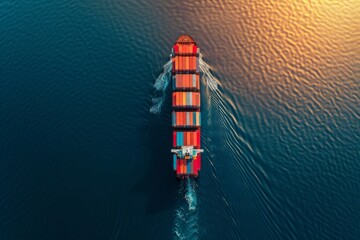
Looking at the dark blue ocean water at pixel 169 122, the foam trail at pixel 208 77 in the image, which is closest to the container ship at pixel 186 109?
the foam trail at pixel 208 77

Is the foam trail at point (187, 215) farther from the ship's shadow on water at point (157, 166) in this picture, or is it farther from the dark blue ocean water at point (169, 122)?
the ship's shadow on water at point (157, 166)

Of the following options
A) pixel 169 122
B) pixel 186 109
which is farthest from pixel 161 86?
pixel 186 109

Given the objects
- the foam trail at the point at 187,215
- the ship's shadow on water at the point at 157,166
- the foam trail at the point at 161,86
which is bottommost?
the foam trail at the point at 187,215

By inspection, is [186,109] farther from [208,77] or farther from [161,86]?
[208,77]

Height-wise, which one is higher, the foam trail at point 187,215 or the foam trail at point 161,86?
the foam trail at point 161,86

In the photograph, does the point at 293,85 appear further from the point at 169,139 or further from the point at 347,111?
the point at 169,139
